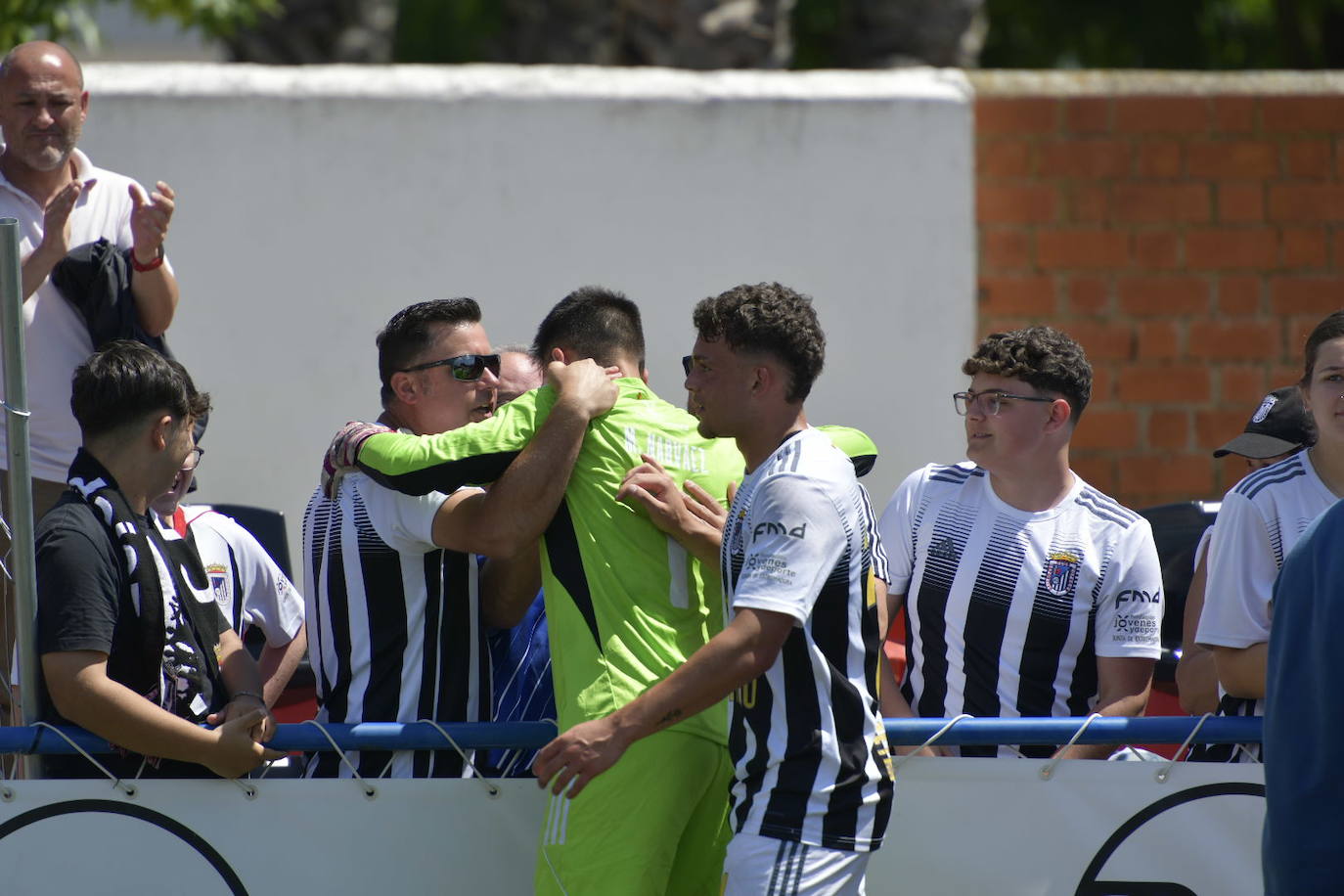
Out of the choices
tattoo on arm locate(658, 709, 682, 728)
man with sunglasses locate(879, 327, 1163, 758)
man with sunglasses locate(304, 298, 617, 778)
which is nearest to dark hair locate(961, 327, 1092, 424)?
man with sunglasses locate(879, 327, 1163, 758)

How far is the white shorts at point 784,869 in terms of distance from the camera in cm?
308

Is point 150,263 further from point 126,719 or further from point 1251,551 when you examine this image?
point 1251,551

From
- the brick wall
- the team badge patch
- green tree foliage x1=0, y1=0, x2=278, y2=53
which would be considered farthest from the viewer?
green tree foliage x1=0, y1=0, x2=278, y2=53

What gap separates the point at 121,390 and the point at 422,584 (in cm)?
80

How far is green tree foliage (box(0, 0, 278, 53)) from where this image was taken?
8188 mm

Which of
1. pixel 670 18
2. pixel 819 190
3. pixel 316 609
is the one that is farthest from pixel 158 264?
pixel 670 18

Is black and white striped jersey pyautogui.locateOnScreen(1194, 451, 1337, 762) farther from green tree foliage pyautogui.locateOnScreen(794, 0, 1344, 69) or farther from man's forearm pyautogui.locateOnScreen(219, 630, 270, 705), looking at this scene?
green tree foliage pyautogui.locateOnScreen(794, 0, 1344, 69)

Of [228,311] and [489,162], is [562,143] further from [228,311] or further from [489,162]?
[228,311]

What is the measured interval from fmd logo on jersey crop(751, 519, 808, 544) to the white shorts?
595 millimetres

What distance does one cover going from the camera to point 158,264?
480cm

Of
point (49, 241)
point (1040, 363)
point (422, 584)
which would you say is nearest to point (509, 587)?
point (422, 584)

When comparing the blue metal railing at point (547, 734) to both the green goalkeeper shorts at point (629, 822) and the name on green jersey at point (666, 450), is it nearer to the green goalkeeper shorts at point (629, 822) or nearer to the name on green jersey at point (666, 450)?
the green goalkeeper shorts at point (629, 822)

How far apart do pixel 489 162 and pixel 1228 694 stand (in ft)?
14.2

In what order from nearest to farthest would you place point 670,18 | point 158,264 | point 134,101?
point 158,264
point 134,101
point 670,18
